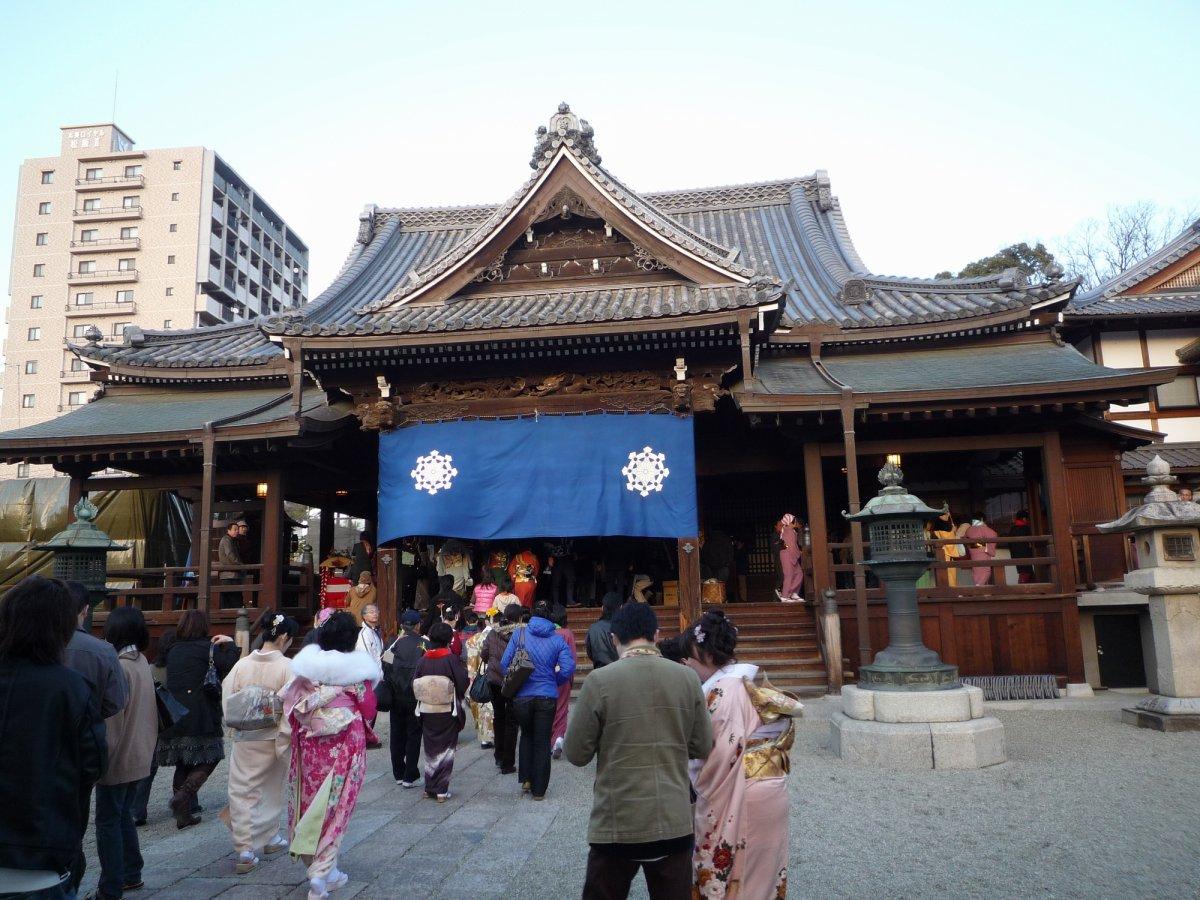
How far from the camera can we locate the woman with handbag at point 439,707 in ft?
23.4

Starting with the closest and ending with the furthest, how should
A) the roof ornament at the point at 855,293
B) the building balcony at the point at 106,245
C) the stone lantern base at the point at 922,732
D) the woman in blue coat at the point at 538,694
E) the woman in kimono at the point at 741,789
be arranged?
the woman in kimono at the point at 741,789
the woman in blue coat at the point at 538,694
the stone lantern base at the point at 922,732
the roof ornament at the point at 855,293
the building balcony at the point at 106,245

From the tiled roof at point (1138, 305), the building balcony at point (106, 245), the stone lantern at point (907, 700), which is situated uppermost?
the building balcony at point (106, 245)

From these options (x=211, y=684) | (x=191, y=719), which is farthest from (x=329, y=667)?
(x=191, y=719)

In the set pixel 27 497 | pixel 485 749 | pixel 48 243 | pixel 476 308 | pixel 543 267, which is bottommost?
pixel 485 749

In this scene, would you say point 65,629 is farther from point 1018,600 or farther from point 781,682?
point 1018,600

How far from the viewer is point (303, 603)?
49.2 ft

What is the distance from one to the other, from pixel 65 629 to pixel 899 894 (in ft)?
15.5

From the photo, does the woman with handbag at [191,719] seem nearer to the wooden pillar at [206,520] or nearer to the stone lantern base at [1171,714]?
the wooden pillar at [206,520]

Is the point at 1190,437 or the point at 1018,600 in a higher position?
the point at 1190,437

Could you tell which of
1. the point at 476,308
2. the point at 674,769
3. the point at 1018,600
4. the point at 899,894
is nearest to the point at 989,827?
the point at 899,894

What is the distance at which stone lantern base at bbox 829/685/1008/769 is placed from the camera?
764cm

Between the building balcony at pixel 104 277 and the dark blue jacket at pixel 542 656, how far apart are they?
55.1 metres

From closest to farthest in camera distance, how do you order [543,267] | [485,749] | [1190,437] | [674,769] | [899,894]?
[674,769], [899,894], [485,749], [543,267], [1190,437]

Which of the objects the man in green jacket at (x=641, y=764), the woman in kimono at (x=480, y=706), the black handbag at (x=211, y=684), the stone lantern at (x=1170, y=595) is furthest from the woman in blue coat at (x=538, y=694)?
the stone lantern at (x=1170, y=595)
